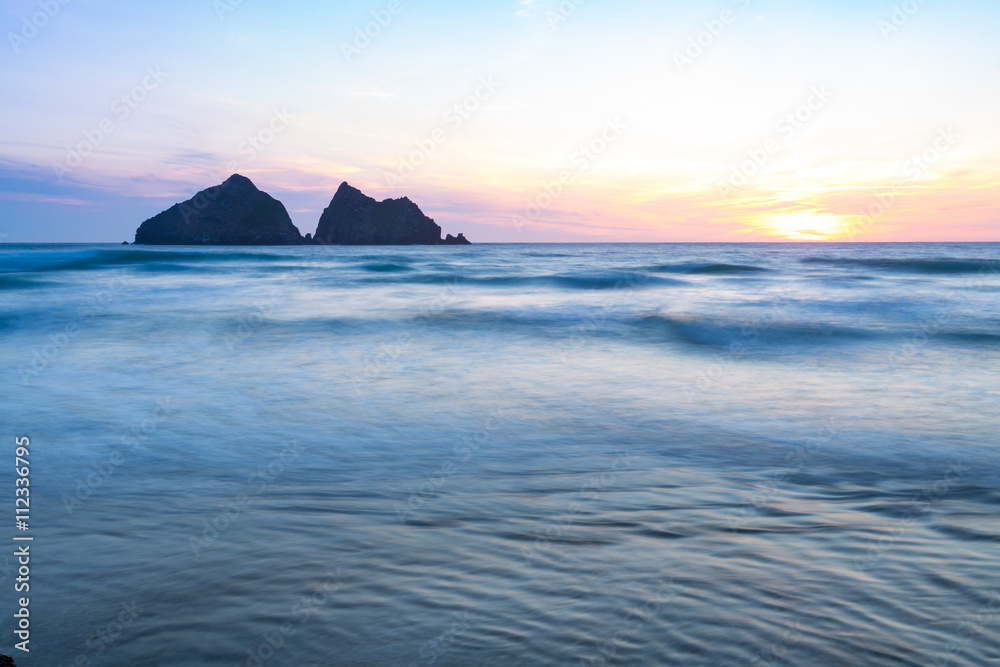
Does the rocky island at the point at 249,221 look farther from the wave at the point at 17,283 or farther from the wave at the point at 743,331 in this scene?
the wave at the point at 743,331

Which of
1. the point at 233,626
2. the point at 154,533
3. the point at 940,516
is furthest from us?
the point at 940,516

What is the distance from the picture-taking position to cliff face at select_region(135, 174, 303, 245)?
334 ft

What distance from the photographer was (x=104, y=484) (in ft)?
15.4

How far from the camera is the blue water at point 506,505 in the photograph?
278 cm

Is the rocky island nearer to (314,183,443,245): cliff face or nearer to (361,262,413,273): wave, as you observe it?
(314,183,443,245): cliff face

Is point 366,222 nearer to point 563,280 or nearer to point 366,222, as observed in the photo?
point 366,222

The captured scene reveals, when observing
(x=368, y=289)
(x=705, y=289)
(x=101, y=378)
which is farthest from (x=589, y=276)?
(x=101, y=378)

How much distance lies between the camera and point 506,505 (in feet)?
14.1

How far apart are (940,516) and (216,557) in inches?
176

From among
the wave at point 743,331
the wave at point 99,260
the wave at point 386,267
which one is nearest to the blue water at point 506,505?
the wave at point 743,331

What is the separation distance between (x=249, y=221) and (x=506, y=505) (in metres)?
109

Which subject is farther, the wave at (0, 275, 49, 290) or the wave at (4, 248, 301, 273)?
the wave at (4, 248, 301, 273)

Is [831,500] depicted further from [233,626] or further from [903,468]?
[233,626]

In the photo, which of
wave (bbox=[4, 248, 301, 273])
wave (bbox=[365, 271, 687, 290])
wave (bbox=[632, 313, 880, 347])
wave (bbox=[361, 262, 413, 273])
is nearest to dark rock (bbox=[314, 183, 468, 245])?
wave (bbox=[4, 248, 301, 273])
